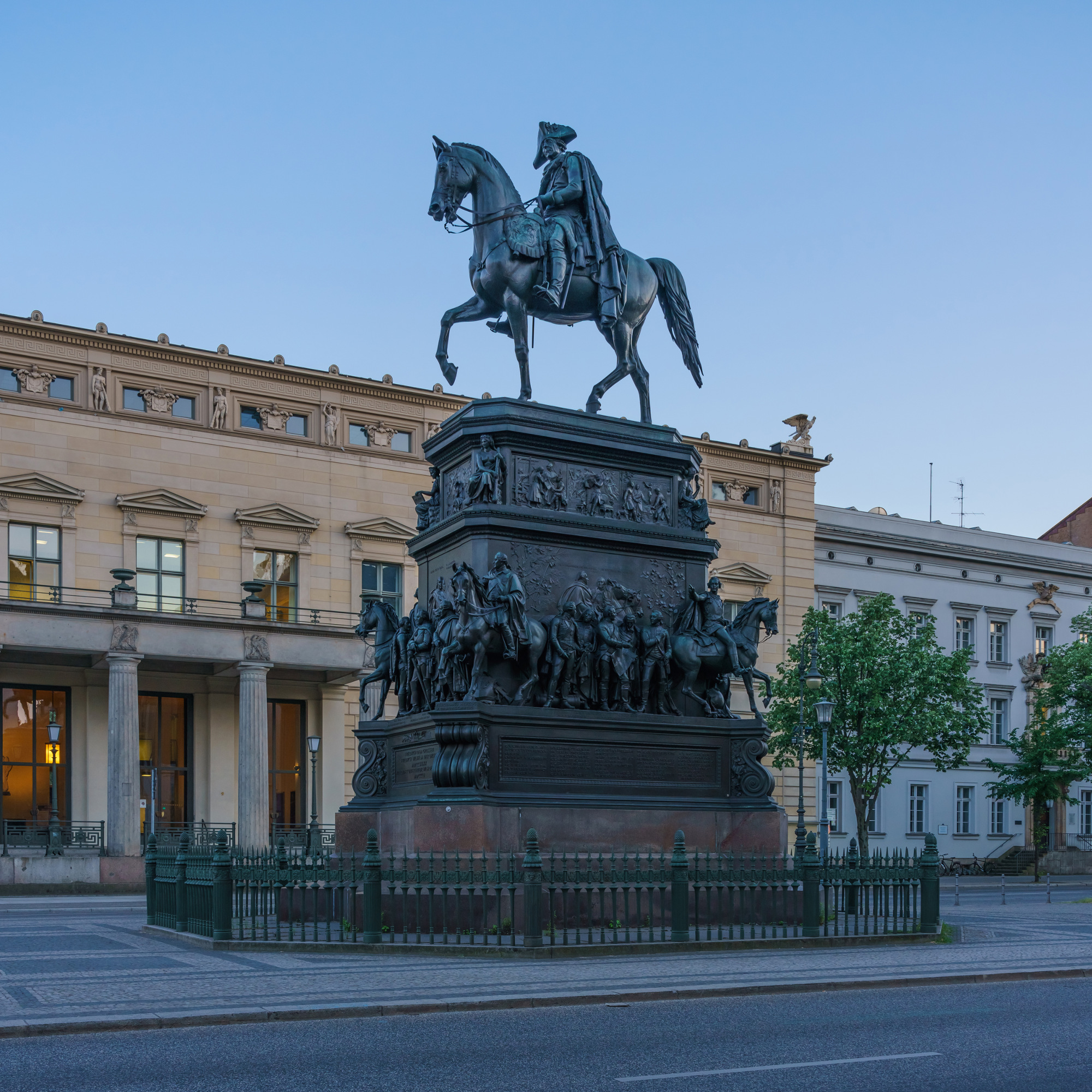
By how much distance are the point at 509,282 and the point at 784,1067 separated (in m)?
14.5

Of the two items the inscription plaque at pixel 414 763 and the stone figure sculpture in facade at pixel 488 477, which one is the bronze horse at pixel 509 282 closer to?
the stone figure sculpture in facade at pixel 488 477

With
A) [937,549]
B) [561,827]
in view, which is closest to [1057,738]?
[937,549]

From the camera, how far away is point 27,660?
164ft

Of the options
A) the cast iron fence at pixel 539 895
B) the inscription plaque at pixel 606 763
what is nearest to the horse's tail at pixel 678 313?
the inscription plaque at pixel 606 763

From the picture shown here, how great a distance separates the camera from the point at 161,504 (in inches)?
2074

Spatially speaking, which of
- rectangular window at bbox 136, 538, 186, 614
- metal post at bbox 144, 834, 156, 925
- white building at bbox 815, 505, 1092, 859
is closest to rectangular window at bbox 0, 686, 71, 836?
rectangular window at bbox 136, 538, 186, 614

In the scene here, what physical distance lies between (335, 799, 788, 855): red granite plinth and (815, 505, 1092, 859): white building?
45.8m

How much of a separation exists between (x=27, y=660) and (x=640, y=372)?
106 ft

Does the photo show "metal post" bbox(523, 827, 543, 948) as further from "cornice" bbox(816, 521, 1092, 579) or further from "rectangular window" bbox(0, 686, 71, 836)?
"cornice" bbox(816, 521, 1092, 579)

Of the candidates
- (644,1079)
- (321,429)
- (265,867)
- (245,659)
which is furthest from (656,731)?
(321,429)

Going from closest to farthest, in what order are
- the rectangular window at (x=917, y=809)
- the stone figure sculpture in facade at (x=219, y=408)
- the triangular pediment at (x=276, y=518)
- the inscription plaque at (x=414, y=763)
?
the inscription plaque at (x=414, y=763) → the triangular pediment at (x=276, y=518) → the stone figure sculpture in facade at (x=219, y=408) → the rectangular window at (x=917, y=809)

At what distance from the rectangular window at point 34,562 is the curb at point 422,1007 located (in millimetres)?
39399

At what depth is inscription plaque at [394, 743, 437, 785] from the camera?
20031 millimetres

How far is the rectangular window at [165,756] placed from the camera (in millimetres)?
52656
